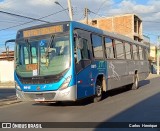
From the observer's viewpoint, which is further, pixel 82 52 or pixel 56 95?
pixel 82 52

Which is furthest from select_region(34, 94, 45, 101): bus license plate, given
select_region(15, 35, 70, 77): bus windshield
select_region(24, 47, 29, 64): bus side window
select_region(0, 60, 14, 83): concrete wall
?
select_region(0, 60, 14, 83): concrete wall

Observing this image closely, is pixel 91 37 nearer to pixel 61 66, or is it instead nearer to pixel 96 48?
pixel 96 48

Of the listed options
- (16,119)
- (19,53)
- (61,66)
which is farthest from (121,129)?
(19,53)

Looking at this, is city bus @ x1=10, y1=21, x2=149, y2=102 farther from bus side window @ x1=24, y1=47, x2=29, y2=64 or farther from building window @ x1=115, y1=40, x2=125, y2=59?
building window @ x1=115, y1=40, x2=125, y2=59

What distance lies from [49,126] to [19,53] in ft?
16.1

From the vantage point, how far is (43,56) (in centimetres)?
1293

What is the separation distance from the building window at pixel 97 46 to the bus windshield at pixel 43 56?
7.77ft

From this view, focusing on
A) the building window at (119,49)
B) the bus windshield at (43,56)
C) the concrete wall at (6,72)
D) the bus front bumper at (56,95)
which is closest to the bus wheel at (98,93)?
the bus front bumper at (56,95)

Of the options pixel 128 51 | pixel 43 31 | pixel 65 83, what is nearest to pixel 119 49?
pixel 128 51

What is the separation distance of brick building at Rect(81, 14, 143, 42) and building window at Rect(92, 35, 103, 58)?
49.4m

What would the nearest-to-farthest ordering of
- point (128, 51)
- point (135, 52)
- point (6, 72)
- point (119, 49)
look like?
point (119, 49), point (128, 51), point (135, 52), point (6, 72)

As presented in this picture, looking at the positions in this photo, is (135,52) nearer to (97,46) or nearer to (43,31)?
(97,46)

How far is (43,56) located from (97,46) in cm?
318

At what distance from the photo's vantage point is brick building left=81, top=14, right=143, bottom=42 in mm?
65688
